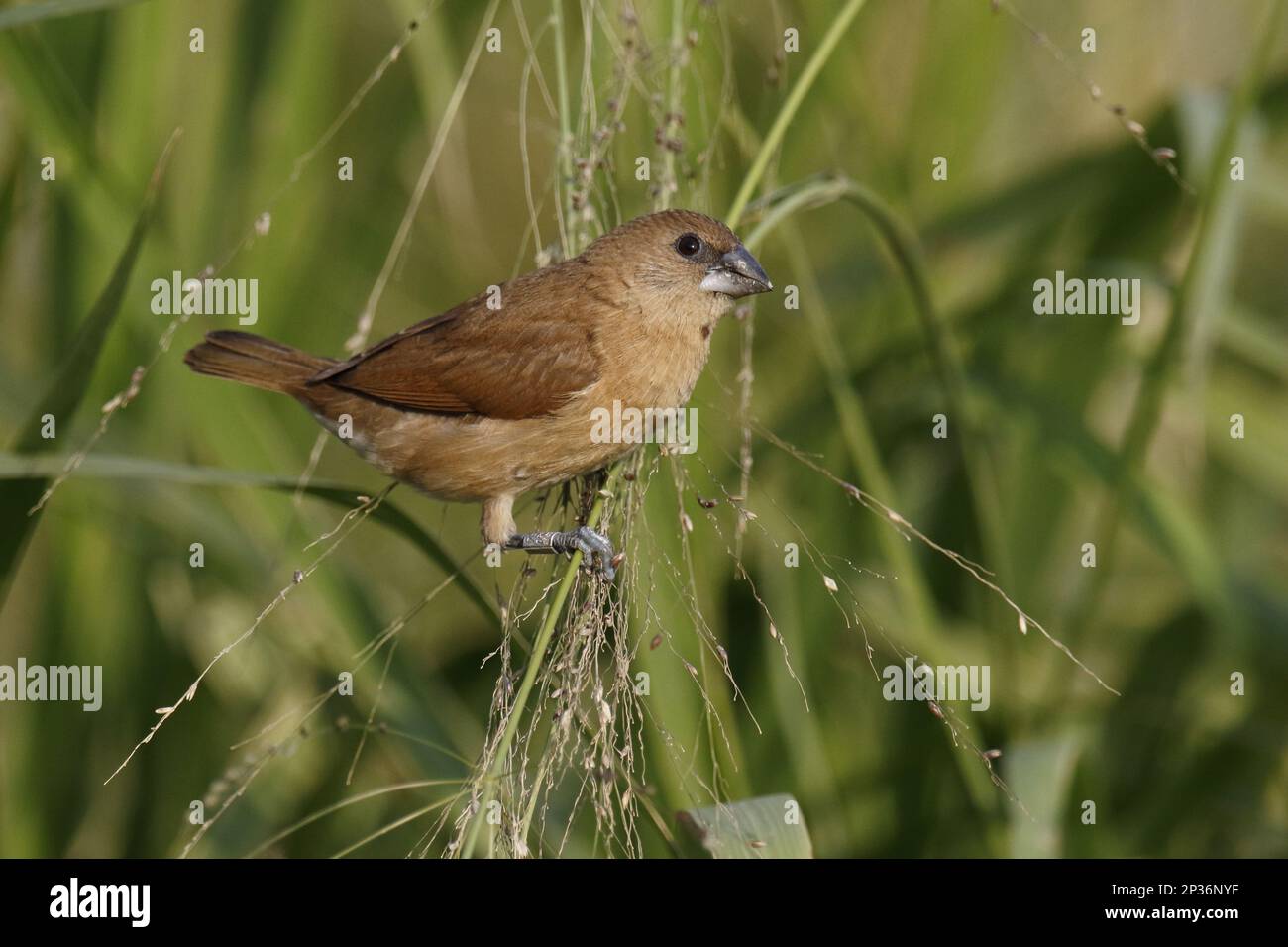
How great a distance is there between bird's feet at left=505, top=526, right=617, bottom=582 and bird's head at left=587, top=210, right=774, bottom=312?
1.70 ft

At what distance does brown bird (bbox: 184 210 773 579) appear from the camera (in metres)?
2.35

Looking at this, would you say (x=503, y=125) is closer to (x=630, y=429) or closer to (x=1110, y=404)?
(x=1110, y=404)

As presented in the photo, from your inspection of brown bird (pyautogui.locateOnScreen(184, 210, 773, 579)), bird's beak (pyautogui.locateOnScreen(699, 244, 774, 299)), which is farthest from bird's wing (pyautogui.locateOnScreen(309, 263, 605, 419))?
bird's beak (pyautogui.locateOnScreen(699, 244, 774, 299))

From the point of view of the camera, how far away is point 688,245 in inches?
91.5

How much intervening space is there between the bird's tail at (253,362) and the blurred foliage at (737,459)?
0.19 ft

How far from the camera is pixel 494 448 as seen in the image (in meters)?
2.53

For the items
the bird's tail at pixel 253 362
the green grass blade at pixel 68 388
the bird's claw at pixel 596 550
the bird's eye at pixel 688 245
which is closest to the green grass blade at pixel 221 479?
the green grass blade at pixel 68 388

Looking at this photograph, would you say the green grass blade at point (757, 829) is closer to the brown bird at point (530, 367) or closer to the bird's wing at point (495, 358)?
the brown bird at point (530, 367)

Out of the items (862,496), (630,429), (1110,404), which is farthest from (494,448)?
(1110,404)

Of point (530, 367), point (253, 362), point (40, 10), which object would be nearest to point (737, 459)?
point (530, 367)

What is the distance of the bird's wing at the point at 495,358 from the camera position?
2473mm

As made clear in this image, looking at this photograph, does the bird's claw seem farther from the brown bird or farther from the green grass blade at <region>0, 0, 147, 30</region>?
the green grass blade at <region>0, 0, 147, 30</region>

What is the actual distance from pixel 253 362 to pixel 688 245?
1.00m

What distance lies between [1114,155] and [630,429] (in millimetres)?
1340
